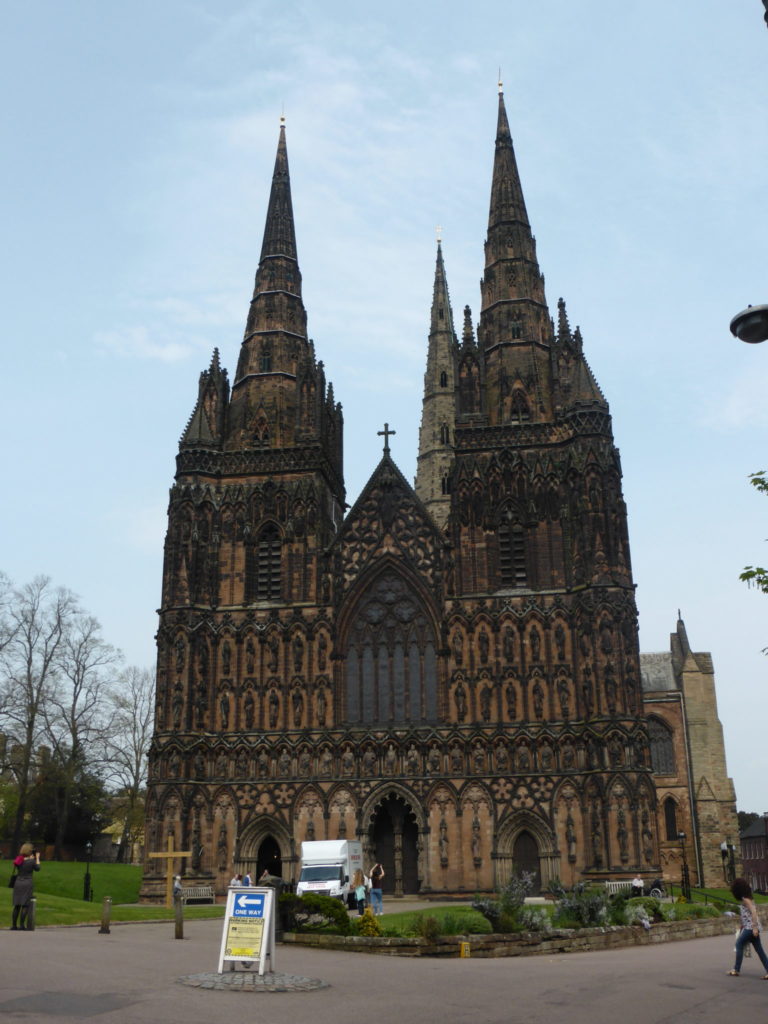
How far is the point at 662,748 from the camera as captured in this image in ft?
219

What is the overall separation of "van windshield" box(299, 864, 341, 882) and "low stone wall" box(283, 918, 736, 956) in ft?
38.0

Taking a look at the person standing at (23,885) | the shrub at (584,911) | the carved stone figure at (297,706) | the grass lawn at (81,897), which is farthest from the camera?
the carved stone figure at (297,706)

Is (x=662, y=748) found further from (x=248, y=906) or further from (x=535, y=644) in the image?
(x=248, y=906)

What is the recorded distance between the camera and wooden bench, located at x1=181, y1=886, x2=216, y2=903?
4150 cm

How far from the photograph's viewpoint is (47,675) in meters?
52.0

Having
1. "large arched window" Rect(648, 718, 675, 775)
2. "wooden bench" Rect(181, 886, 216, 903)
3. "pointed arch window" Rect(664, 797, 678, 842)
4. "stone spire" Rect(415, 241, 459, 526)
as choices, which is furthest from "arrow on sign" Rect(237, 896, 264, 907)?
"stone spire" Rect(415, 241, 459, 526)

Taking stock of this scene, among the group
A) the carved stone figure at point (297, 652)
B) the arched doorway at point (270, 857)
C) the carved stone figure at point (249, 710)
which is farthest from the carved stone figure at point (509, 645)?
the arched doorway at point (270, 857)

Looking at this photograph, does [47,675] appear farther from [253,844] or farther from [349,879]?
[349,879]

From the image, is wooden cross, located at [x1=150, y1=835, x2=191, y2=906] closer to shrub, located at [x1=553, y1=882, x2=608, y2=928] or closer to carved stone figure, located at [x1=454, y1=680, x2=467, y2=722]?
carved stone figure, located at [x1=454, y1=680, x2=467, y2=722]

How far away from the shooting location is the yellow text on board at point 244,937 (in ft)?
51.2

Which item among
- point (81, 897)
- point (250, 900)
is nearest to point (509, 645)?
point (81, 897)

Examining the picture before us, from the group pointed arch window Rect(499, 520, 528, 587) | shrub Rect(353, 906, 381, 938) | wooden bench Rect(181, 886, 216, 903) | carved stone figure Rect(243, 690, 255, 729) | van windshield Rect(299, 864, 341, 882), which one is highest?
pointed arch window Rect(499, 520, 528, 587)

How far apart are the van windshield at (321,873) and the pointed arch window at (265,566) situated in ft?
52.8

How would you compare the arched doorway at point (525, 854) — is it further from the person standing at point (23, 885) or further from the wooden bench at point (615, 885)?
the person standing at point (23, 885)
